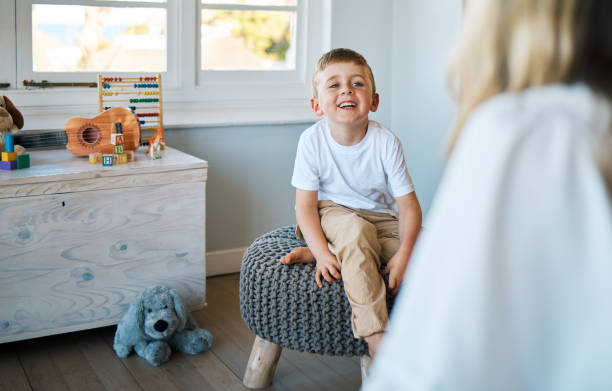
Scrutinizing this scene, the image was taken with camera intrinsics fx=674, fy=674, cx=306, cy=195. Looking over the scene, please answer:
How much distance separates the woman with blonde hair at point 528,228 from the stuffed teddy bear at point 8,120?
1.82 metres

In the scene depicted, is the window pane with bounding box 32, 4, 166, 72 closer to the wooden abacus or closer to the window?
the window

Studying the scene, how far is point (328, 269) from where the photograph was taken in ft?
5.52

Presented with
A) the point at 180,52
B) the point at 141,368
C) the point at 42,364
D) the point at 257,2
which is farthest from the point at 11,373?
the point at 257,2

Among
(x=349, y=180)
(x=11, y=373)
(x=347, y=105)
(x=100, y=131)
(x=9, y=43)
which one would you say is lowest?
(x=11, y=373)

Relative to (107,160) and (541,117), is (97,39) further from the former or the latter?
(541,117)

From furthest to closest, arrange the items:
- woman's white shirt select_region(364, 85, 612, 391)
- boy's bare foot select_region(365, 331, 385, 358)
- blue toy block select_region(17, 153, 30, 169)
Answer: blue toy block select_region(17, 153, 30, 169) → boy's bare foot select_region(365, 331, 385, 358) → woman's white shirt select_region(364, 85, 612, 391)

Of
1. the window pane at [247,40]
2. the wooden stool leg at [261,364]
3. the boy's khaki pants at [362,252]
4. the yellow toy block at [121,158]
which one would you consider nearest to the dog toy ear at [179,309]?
the wooden stool leg at [261,364]

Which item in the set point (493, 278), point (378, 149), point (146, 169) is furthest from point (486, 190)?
point (146, 169)

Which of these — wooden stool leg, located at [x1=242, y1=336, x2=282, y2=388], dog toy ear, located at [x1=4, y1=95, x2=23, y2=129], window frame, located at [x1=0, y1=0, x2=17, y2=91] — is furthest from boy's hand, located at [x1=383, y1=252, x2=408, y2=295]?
window frame, located at [x1=0, y1=0, x2=17, y2=91]

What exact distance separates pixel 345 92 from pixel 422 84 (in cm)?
106

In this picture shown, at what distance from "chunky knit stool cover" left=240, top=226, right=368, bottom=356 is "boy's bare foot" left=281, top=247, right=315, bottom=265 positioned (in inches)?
0.5

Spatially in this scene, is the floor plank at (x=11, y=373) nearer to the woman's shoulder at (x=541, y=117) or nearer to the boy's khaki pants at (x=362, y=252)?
the boy's khaki pants at (x=362, y=252)

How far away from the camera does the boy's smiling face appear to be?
72.4 inches

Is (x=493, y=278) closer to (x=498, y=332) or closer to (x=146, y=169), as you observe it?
(x=498, y=332)
